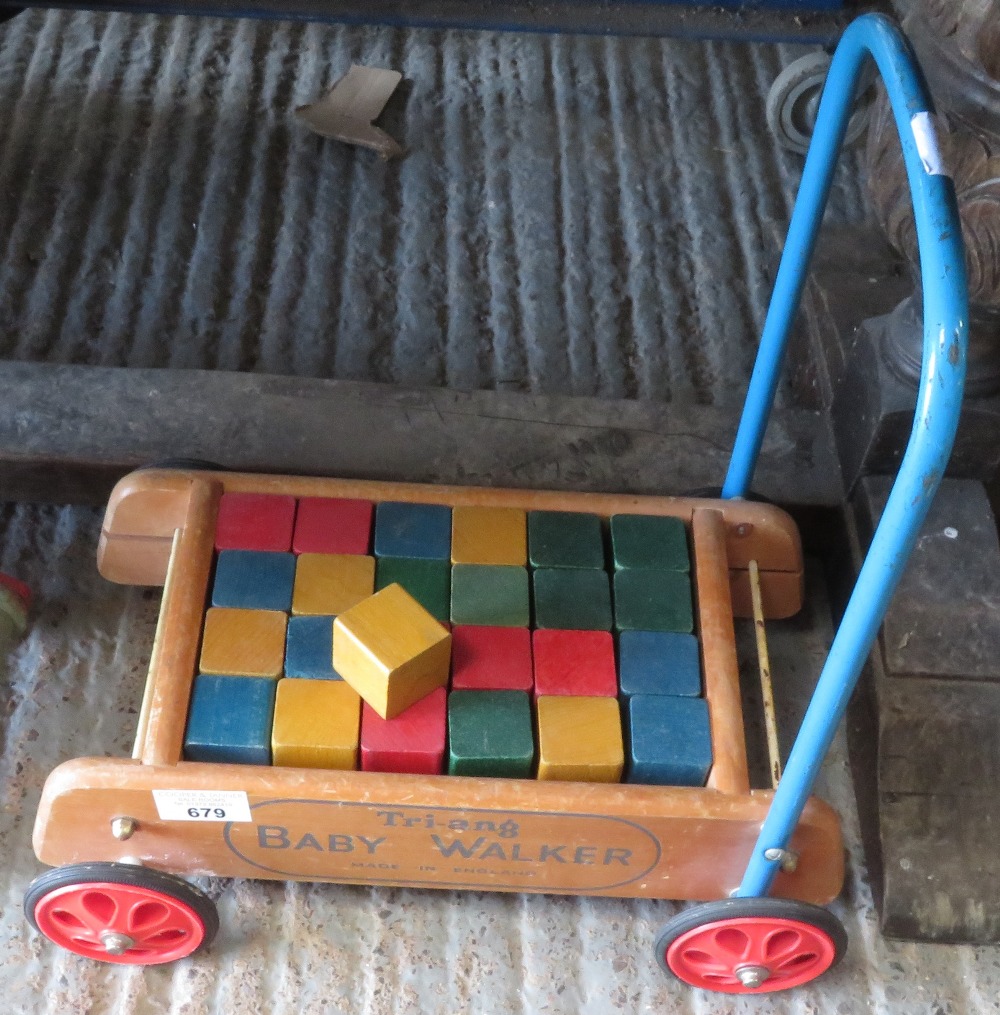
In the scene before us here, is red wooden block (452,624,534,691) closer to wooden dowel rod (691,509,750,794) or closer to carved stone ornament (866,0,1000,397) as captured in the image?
wooden dowel rod (691,509,750,794)

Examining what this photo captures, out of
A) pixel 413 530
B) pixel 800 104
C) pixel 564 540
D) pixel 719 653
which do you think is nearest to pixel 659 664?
pixel 719 653

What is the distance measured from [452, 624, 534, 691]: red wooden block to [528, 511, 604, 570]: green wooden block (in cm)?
8

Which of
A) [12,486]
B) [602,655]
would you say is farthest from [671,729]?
[12,486]

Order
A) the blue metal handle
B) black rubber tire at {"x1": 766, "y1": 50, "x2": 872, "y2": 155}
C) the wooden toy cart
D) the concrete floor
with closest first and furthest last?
the blue metal handle, the wooden toy cart, the concrete floor, black rubber tire at {"x1": 766, "y1": 50, "x2": 872, "y2": 155}

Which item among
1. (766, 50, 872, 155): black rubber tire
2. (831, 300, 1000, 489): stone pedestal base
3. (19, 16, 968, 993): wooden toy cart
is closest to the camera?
(19, 16, 968, 993): wooden toy cart

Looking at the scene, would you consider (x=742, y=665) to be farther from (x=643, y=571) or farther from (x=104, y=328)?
(x=104, y=328)

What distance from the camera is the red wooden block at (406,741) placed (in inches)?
37.1

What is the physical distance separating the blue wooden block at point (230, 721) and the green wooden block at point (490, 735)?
148 mm

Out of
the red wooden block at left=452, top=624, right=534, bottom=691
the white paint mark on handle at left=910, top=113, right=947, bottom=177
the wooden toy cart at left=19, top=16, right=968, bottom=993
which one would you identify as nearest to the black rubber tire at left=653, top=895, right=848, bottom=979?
the wooden toy cart at left=19, top=16, right=968, bottom=993

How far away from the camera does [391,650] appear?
3.05 ft

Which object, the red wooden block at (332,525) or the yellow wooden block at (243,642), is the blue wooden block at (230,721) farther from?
the red wooden block at (332,525)

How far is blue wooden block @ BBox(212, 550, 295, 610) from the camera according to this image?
103cm

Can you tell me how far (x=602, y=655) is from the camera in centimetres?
102

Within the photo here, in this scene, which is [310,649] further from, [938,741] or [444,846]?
[938,741]
